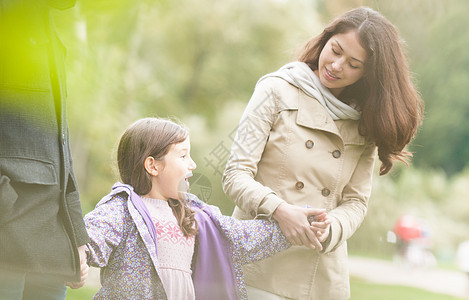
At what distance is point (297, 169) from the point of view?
1561 mm

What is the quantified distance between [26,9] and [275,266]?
3.97 feet

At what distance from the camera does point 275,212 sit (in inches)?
58.2

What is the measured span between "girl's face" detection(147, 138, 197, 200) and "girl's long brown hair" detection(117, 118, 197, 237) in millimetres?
13

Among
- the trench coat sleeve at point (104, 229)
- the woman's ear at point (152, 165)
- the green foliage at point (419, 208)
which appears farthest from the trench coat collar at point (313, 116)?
the green foliage at point (419, 208)

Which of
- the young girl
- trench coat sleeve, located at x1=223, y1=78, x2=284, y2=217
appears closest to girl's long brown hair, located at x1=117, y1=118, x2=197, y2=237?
the young girl

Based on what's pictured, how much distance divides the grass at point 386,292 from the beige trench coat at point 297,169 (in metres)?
4.69

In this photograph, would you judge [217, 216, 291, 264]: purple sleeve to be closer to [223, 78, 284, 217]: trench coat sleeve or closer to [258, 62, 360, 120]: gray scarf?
[223, 78, 284, 217]: trench coat sleeve

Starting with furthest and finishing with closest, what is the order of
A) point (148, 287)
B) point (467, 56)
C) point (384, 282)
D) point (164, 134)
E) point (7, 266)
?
point (467, 56) → point (384, 282) → point (164, 134) → point (148, 287) → point (7, 266)

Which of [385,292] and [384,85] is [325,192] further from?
[385,292]

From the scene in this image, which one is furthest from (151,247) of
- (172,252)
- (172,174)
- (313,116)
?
(313,116)

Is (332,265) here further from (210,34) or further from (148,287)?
(210,34)

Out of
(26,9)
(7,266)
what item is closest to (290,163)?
(7,266)

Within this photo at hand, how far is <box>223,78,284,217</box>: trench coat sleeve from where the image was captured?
4.86 ft

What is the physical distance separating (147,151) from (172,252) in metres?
0.25
